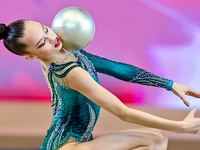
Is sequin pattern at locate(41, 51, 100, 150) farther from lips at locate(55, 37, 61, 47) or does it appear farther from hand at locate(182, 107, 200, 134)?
hand at locate(182, 107, 200, 134)

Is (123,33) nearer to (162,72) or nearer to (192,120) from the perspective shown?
(162,72)

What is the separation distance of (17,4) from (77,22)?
1185mm

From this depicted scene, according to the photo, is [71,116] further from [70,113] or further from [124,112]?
[124,112]

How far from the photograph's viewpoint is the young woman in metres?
0.89

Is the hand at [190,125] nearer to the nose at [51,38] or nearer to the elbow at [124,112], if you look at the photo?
the elbow at [124,112]

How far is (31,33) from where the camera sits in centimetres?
87

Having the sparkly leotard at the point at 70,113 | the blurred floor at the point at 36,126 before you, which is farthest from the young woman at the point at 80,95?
the blurred floor at the point at 36,126

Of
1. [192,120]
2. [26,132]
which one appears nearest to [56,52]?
[192,120]

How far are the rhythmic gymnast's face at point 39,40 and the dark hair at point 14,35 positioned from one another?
1 cm

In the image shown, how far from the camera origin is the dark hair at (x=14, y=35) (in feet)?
2.83

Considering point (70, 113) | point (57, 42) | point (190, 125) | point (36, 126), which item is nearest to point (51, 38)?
point (57, 42)

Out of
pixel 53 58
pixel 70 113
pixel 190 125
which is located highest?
pixel 53 58

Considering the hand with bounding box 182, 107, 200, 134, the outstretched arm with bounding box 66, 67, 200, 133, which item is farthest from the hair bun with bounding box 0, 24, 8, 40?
the hand with bounding box 182, 107, 200, 134

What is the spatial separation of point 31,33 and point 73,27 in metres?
0.14
